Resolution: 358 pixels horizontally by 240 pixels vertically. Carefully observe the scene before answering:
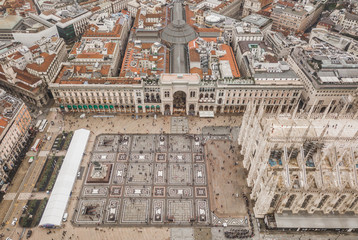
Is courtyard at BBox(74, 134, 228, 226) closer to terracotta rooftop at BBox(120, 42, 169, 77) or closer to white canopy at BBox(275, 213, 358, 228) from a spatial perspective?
white canopy at BBox(275, 213, 358, 228)

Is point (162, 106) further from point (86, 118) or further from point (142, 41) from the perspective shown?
point (142, 41)

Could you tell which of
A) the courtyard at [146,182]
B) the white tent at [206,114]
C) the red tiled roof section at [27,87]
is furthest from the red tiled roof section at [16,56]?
the white tent at [206,114]

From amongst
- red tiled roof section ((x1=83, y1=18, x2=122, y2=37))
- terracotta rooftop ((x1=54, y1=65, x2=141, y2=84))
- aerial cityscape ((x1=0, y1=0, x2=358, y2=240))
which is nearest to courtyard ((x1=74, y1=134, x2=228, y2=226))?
aerial cityscape ((x1=0, y1=0, x2=358, y2=240))

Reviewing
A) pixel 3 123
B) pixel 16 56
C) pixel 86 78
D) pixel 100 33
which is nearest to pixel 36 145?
pixel 3 123

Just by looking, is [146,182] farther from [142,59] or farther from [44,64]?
[44,64]

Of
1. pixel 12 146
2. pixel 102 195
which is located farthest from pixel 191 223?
pixel 12 146

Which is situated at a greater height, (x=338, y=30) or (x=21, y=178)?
(x=338, y=30)
